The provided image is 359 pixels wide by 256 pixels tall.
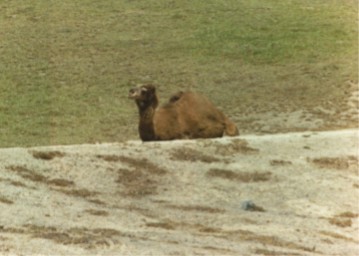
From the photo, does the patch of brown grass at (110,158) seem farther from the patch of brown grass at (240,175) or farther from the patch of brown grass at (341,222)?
the patch of brown grass at (341,222)

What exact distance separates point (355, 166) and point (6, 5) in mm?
18799

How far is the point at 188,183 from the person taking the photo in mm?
13047

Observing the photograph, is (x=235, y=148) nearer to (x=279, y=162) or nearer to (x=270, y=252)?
(x=279, y=162)

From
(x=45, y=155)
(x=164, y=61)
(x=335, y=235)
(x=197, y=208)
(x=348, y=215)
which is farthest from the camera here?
(x=164, y=61)

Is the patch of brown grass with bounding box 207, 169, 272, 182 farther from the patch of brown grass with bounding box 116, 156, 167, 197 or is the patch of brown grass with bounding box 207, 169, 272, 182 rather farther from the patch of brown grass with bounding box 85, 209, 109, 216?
the patch of brown grass with bounding box 85, 209, 109, 216

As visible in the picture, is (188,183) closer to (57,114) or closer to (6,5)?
(57,114)

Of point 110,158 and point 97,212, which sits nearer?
point 97,212

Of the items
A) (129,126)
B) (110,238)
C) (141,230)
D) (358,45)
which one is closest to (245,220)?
(141,230)

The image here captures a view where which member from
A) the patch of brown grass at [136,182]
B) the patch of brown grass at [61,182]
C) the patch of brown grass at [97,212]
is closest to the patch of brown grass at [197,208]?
the patch of brown grass at [136,182]

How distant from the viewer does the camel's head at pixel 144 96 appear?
1579cm

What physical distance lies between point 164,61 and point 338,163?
1143 cm

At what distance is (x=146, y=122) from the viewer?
50.9 ft

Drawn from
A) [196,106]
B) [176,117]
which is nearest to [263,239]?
[176,117]

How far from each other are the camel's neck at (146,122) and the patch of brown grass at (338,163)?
8.45 ft
